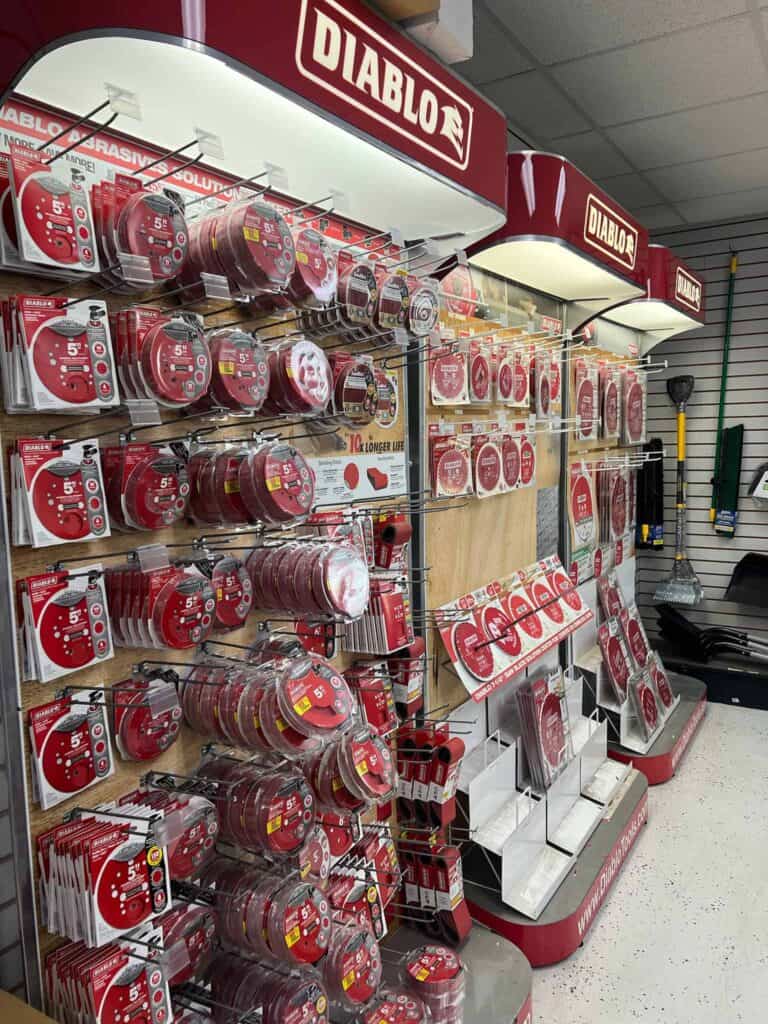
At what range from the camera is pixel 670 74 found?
3.18 metres

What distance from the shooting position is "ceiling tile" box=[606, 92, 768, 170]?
11.8 ft

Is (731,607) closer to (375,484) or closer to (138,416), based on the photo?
(375,484)

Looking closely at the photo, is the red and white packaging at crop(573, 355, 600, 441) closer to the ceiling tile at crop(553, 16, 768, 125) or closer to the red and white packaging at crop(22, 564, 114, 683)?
the ceiling tile at crop(553, 16, 768, 125)

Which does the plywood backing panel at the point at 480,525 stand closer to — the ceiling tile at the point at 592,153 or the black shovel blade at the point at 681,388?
the ceiling tile at the point at 592,153

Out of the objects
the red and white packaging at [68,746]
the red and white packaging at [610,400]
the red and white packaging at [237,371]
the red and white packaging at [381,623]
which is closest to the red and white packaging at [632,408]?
the red and white packaging at [610,400]

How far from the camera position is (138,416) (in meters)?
1.24

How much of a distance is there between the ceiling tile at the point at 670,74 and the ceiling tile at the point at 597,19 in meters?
0.10

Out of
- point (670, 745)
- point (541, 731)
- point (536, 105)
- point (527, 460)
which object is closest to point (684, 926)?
point (541, 731)

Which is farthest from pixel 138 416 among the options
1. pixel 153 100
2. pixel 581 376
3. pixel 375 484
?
pixel 581 376

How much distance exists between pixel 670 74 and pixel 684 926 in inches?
139

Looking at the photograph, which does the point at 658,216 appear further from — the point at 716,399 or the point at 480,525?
the point at 480,525

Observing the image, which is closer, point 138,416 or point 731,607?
point 138,416

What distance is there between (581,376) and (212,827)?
3159 mm

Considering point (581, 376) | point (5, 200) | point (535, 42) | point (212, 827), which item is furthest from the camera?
point (581, 376)
